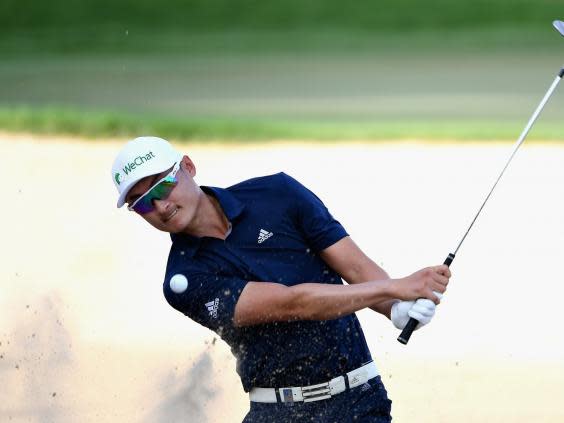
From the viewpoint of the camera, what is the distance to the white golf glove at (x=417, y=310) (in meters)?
4.93

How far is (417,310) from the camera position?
16.2 ft

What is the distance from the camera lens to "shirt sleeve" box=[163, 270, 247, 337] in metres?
5.08

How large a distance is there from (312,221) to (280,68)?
21597 millimetres

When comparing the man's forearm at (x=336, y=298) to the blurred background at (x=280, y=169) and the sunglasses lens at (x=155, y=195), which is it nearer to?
the sunglasses lens at (x=155, y=195)

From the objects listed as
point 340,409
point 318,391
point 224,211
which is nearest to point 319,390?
point 318,391

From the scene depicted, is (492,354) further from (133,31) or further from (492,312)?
(133,31)

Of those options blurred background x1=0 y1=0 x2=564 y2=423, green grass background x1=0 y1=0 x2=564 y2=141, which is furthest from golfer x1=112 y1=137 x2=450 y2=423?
green grass background x1=0 y1=0 x2=564 y2=141

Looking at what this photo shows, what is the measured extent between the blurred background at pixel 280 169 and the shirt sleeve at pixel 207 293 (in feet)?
6.41

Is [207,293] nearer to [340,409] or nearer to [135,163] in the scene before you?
[135,163]

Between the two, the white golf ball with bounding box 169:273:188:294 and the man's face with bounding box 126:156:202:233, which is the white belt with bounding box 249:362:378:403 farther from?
the man's face with bounding box 126:156:202:233

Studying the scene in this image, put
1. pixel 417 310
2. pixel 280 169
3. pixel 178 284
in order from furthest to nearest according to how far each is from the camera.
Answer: pixel 280 169
pixel 178 284
pixel 417 310

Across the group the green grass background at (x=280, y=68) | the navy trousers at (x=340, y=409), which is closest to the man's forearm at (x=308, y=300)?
the navy trousers at (x=340, y=409)

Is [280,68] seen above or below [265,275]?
below

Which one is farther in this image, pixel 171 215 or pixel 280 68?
pixel 280 68
